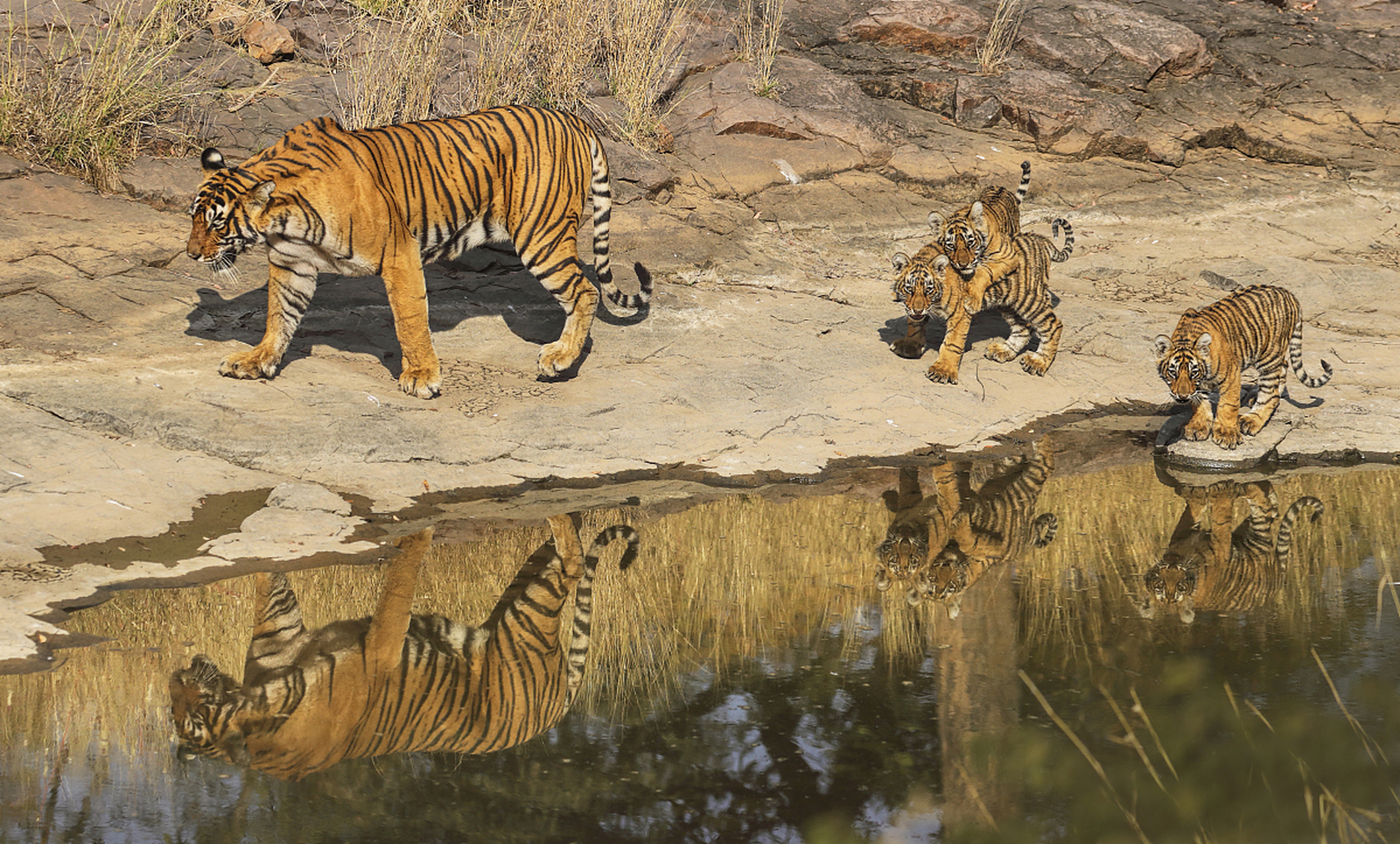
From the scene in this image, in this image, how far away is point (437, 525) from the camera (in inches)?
209

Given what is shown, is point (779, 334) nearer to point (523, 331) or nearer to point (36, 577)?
point (523, 331)

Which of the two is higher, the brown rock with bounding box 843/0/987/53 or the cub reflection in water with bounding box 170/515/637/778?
the brown rock with bounding box 843/0/987/53

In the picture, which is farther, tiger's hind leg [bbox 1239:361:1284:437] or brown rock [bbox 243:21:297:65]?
brown rock [bbox 243:21:297:65]

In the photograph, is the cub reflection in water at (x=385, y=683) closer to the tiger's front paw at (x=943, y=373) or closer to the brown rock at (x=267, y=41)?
the tiger's front paw at (x=943, y=373)

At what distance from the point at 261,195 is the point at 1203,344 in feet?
14.1

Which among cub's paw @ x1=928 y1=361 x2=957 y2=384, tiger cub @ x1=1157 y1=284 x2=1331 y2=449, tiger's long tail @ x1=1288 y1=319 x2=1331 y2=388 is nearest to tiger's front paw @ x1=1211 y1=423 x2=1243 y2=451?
tiger cub @ x1=1157 y1=284 x2=1331 y2=449

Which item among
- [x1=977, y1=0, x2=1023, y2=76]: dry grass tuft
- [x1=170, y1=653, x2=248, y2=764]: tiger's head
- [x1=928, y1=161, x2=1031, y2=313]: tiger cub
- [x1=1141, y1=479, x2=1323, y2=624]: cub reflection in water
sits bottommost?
[x1=170, y1=653, x2=248, y2=764]: tiger's head

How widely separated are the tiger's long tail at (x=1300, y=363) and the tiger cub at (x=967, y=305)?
122 centimetres

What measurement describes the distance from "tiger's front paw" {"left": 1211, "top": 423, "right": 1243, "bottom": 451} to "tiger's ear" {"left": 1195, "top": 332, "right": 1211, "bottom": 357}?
0.52m

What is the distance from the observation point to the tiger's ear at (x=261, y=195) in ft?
19.1

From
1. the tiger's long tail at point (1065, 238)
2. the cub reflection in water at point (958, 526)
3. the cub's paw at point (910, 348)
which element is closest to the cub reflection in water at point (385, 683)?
the cub reflection in water at point (958, 526)

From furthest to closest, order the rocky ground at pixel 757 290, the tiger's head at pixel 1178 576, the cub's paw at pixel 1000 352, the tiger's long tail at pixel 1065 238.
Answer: the tiger's long tail at pixel 1065 238, the cub's paw at pixel 1000 352, the rocky ground at pixel 757 290, the tiger's head at pixel 1178 576

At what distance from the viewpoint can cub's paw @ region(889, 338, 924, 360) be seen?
24.3 ft

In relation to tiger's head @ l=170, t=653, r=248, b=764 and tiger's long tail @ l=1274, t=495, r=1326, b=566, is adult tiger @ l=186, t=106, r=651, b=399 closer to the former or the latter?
tiger's head @ l=170, t=653, r=248, b=764
